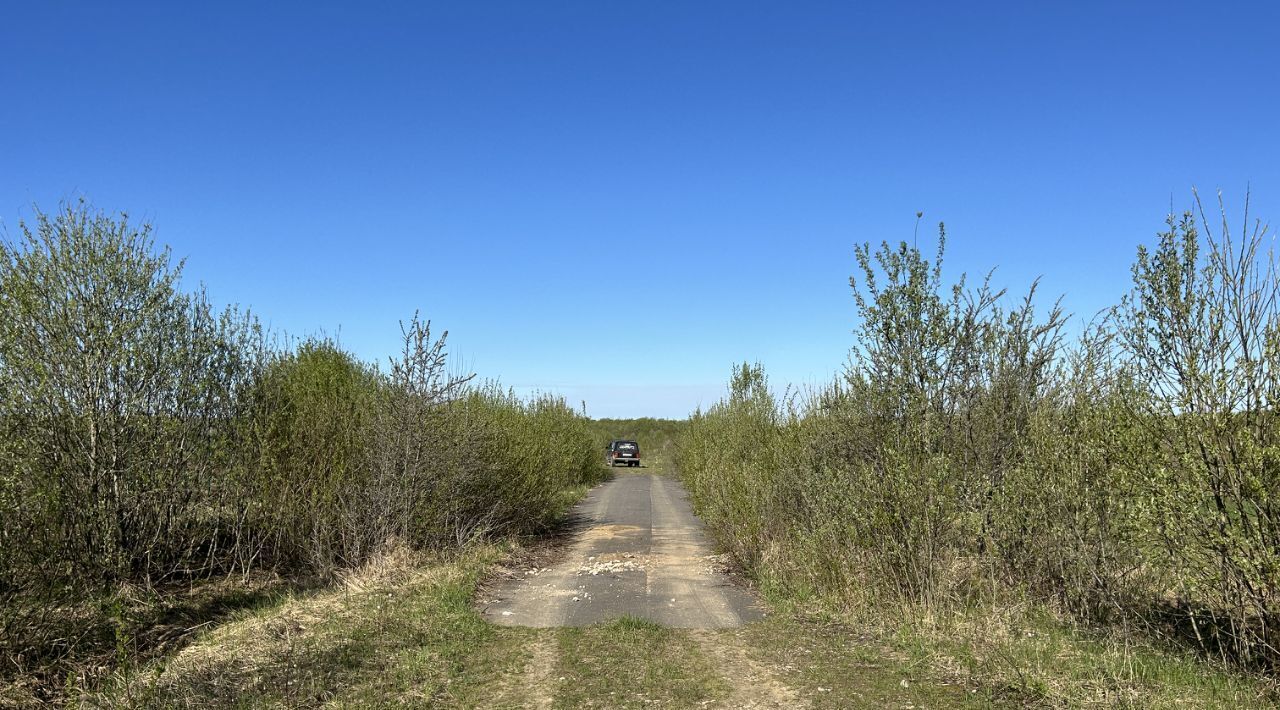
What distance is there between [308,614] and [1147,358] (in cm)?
859

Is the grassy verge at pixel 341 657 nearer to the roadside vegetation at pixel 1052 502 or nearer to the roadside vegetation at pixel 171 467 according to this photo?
the roadside vegetation at pixel 171 467

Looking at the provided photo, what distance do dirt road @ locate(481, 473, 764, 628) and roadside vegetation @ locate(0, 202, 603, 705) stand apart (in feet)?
6.51

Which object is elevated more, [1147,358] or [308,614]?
[1147,358]

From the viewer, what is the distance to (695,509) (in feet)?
58.2

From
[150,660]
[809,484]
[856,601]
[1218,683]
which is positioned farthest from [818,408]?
[150,660]

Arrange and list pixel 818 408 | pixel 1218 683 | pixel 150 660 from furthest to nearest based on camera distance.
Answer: pixel 818 408 → pixel 150 660 → pixel 1218 683

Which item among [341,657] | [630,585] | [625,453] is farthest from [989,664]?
[625,453]

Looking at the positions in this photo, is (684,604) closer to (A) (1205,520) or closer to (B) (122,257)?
(A) (1205,520)

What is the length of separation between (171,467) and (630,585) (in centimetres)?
610

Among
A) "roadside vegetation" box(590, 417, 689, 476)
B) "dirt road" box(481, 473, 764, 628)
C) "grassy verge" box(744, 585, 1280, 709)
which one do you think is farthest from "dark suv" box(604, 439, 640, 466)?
"grassy verge" box(744, 585, 1280, 709)

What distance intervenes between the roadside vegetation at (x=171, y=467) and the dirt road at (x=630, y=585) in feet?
6.51

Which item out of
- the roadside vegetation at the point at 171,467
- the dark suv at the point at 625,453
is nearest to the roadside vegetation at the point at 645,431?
the dark suv at the point at 625,453

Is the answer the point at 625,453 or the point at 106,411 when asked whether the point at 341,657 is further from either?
the point at 625,453

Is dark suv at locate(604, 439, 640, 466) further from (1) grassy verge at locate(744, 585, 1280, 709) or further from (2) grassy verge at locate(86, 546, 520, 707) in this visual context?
(1) grassy verge at locate(744, 585, 1280, 709)
